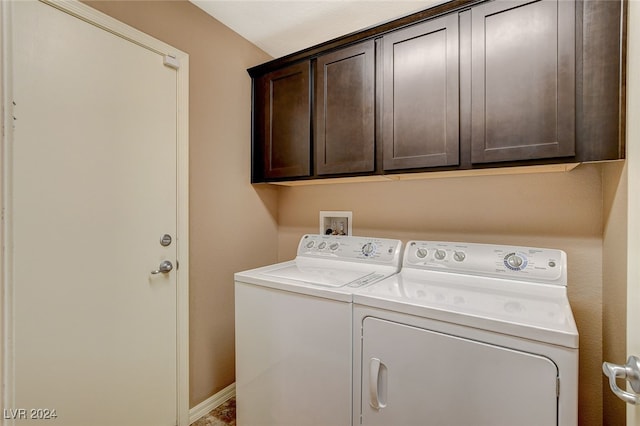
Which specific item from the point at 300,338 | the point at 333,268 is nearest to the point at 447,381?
the point at 300,338

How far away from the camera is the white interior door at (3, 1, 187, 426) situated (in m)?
1.12

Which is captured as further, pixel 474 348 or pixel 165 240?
pixel 165 240

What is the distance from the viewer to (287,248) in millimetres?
2389

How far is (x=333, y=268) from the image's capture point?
1.82 metres

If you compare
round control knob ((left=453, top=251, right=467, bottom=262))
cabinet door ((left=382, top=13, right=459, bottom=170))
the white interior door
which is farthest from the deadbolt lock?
round control knob ((left=453, top=251, right=467, bottom=262))

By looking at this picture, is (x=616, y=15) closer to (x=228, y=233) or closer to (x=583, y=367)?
(x=583, y=367)

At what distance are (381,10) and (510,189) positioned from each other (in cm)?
125

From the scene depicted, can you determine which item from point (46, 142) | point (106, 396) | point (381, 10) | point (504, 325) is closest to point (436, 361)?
point (504, 325)

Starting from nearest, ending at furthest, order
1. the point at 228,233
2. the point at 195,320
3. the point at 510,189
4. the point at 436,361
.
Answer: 1. the point at 436,361
2. the point at 510,189
3. the point at 195,320
4. the point at 228,233

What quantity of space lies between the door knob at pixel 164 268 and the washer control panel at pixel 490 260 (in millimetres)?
1287

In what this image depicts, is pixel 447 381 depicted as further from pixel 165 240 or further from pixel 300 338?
pixel 165 240

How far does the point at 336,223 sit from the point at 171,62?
1391mm

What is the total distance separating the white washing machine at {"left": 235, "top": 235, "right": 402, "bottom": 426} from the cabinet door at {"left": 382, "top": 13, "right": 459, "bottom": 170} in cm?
54

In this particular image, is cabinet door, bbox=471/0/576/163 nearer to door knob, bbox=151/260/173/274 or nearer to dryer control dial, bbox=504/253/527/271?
dryer control dial, bbox=504/253/527/271
